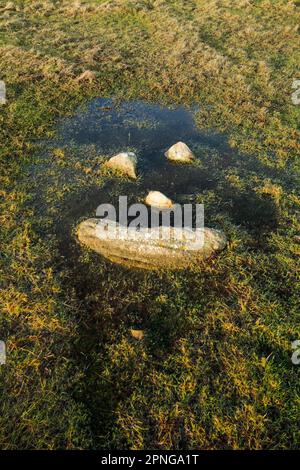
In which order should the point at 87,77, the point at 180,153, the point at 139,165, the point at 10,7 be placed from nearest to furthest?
the point at 139,165 → the point at 180,153 → the point at 87,77 → the point at 10,7

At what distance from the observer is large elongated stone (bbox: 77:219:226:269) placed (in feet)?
21.8

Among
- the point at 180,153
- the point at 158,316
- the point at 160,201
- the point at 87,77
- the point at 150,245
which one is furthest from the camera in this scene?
the point at 87,77

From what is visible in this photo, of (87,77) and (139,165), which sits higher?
(87,77)

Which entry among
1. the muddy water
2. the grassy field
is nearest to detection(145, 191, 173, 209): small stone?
the muddy water

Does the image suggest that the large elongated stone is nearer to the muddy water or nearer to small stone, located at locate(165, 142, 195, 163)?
the muddy water

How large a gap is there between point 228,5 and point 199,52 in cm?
653

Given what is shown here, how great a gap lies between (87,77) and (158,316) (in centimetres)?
927

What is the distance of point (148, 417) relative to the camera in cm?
470

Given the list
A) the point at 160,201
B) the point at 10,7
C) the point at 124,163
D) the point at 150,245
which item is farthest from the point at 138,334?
the point at 10,7

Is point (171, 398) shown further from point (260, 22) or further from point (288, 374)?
point (260, 22)

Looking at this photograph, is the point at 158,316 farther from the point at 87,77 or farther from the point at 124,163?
the point at 87,77

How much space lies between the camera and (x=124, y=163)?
8.66 metres

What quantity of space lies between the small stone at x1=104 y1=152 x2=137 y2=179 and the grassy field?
56 centimetres

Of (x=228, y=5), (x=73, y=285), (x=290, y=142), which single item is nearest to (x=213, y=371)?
(x=73, y=285)
